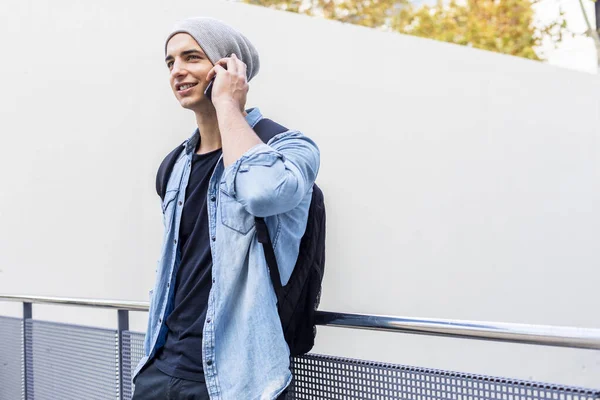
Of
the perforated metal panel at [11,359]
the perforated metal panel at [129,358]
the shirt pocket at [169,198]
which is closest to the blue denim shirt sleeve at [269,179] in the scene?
the shirt pocket at [169,198]

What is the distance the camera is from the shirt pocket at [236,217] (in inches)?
70.0

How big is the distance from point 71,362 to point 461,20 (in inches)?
647

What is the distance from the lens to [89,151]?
213 inches

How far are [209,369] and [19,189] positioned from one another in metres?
3.90

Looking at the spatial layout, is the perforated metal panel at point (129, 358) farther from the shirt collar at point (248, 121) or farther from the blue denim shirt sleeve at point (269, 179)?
the blue denim shirt sleeve at point (269, 179)

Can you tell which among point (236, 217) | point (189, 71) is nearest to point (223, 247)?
point (236, 217)

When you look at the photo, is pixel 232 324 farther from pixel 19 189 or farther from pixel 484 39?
pixel 484 39


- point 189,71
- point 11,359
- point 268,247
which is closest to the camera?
point 268,247

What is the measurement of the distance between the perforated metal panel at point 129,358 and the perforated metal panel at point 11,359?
3.58 feet

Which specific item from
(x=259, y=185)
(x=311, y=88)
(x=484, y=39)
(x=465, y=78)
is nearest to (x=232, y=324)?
(x=259, y=185)

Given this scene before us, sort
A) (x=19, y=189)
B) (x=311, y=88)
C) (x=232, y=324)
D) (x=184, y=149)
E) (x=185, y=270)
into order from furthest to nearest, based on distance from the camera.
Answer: (x=311, y=88) → (x=19, y=189) → (x=184, y=149) → (x=185, y=270) → (x=232, y=324)

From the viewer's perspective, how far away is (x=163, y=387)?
1831 millimetres

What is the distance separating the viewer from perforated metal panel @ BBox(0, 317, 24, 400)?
3812 mm

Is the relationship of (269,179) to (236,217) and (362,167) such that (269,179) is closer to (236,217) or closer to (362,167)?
(236,217)
